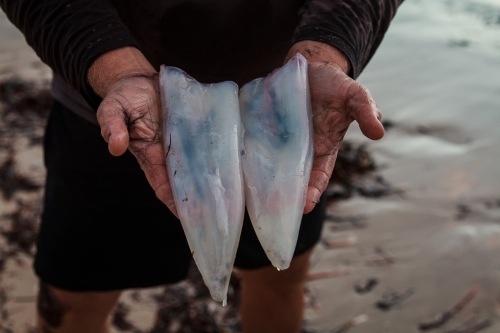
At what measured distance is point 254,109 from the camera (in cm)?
168

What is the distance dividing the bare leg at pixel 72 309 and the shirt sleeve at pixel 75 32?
2.55ft

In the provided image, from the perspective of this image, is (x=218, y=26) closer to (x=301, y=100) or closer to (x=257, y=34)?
(x=257, y=34)

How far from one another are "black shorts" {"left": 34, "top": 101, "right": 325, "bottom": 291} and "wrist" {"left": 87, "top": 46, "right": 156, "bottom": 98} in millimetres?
357

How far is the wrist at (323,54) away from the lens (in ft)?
5.42

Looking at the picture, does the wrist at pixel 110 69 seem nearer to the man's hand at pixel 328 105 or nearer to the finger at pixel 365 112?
the man's hand at pixel 328 105

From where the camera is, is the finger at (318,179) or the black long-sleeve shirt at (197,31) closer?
the finger at (318,179)

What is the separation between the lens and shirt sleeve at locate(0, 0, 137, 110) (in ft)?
5.18

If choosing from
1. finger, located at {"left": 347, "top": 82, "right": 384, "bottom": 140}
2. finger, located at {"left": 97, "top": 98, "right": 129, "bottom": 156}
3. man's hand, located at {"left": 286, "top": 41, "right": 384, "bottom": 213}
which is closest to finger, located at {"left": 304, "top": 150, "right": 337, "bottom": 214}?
man's hand, located at {"left": 286, "top": 41, "right": 384, "bottom": 213}

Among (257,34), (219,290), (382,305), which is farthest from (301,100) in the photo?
(382,305)

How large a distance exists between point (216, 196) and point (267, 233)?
0.16 m

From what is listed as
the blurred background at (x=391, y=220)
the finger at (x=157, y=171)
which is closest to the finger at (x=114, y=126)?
the finger at (x=157, y=171)

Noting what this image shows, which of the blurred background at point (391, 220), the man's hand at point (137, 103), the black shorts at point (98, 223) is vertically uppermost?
the man's hand at point (137, 103)

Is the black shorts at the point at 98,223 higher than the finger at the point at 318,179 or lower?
lower

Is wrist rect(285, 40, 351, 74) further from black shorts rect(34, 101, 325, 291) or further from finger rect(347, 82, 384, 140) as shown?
black shorts rect(34, 101, 325, 291)
